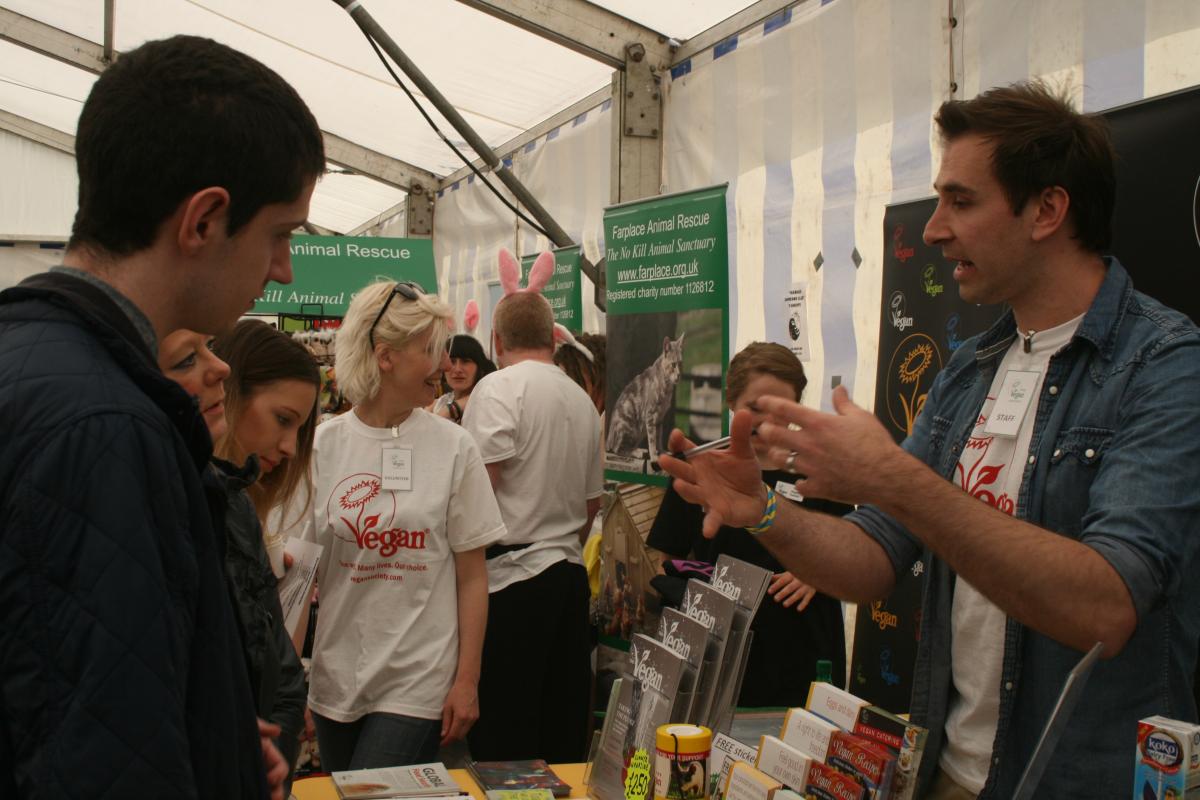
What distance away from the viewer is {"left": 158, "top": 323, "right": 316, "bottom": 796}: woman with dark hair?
1.59 meters

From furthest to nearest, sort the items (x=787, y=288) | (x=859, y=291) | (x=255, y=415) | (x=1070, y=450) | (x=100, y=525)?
(x=787, y=288) → (x=859, y=291) → (x=255, y=415) → (x=1070, y=450) → (x=100, y=525)

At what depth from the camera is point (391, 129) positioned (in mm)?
8203

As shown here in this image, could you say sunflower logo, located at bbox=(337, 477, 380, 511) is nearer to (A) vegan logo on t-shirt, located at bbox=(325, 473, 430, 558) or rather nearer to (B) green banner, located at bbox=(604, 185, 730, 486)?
(A) vegan logo on t-shirt, located at bbox=(325, 473, 430, 558)

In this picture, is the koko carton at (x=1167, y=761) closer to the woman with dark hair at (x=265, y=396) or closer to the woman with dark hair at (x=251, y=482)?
the woman with dark hair at (x=251, y=482)

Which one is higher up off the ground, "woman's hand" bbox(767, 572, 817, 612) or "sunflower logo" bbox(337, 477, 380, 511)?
"sunflower logo" bbox(337, 477, 380, 511)

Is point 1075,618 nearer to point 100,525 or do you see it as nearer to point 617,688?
point 617,688

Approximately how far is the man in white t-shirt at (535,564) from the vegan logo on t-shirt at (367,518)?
96 centimetres

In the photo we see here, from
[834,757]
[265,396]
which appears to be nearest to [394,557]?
[265,396]

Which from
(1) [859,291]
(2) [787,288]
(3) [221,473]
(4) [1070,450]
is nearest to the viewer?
(4) [1070,450]

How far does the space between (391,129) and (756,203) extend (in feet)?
14.6

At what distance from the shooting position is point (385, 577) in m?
2.41

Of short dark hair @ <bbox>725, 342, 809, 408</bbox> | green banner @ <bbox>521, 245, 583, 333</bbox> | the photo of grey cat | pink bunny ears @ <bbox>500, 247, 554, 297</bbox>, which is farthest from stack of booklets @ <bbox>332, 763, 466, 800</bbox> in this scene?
green banner @ <bbox>521, 245, 583, 333</bbox>

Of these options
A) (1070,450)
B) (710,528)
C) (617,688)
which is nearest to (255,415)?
(617,688)

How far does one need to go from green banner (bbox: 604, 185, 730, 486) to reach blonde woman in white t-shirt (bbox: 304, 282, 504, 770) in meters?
1.25
